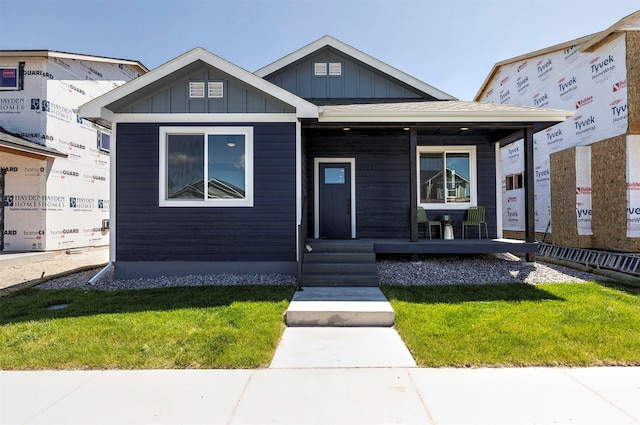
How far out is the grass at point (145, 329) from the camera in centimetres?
319

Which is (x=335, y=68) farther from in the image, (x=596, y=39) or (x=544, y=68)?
(x=544, y=68)

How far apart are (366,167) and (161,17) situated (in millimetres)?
7052

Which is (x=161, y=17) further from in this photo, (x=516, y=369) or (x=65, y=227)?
(x=516, y=369)

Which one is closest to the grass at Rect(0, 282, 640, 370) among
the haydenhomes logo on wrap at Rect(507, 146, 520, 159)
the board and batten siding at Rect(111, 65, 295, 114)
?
the board and batten siding at Rect(111, 65, 295, 114)

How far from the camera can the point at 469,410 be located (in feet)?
7.90

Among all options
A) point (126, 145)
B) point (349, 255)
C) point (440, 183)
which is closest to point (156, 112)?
point (126, 145)

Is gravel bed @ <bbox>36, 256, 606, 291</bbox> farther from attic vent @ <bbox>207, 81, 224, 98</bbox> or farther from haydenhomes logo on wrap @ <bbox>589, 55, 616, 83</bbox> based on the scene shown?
haydenhomes logo on wrap @ <bbox>589, 55, 616, 83</bbox>

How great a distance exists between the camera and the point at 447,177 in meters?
8.80

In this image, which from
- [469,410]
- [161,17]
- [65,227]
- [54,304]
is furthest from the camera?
[65,227]

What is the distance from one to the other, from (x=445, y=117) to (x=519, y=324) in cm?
438

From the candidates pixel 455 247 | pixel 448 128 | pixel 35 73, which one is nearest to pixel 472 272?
pixel 455 247

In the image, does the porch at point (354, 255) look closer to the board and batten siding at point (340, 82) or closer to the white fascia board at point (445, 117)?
the white fascia board at point (445, 117)

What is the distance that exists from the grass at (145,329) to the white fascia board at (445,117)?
363 centimetres

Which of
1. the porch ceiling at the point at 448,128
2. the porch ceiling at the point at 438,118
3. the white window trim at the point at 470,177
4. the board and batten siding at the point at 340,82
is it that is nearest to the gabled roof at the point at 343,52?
the board and batten siding at the point at 340,82
